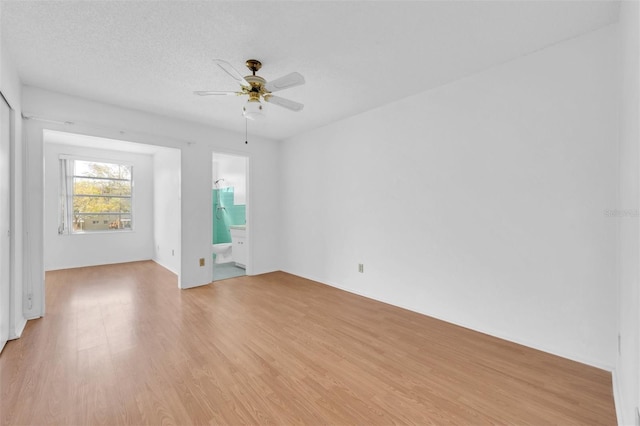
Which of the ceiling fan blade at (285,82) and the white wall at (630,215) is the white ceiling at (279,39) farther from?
the white wall at (630,215)

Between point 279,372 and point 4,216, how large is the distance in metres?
2.70

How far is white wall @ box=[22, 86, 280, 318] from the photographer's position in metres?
2.89

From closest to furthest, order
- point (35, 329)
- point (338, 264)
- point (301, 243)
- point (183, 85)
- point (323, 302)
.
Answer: point (35, 329), point (183, 85), point (323, 302), point (338, 264), point (301, 243)

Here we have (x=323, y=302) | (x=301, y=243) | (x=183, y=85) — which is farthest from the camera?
(x=301, y=243)

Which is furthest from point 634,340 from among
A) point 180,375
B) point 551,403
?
point 180,375

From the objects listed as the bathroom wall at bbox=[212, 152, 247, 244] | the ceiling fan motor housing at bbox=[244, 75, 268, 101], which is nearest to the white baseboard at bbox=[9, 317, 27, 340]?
the ceiling fan motor housing at bbox=[244, 75, 268, 101]

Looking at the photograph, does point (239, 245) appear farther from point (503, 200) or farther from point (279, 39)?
point (503, 200)

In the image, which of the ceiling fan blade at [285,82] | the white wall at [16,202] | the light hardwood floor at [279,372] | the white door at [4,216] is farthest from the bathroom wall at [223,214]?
the ceiling fan blade at [285,82]

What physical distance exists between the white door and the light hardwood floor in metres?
0.25

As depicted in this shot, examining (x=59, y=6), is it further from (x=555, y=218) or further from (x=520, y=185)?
(x=555, y=218)

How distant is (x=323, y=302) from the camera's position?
3455mm

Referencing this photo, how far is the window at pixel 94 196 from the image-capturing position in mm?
5199

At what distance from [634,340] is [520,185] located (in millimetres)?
1417

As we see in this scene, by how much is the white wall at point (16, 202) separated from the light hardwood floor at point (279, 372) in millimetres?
207
